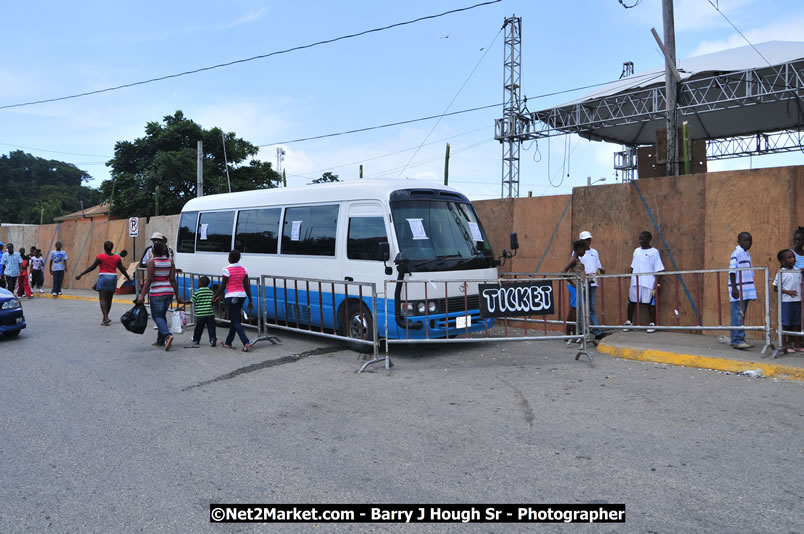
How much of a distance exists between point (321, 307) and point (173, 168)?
36420mm

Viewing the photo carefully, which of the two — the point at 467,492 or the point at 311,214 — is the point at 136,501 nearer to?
the point at 467,492

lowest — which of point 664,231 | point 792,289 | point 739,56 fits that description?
point 792,289

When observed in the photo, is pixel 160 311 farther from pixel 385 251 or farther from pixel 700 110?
pixel 700 110

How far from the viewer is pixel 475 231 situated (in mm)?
8781

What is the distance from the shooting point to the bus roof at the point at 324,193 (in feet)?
27.3

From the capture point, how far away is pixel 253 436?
4.80 meters

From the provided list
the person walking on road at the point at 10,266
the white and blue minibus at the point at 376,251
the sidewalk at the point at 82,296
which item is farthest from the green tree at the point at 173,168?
the white and blue minibus at the point at 376,251

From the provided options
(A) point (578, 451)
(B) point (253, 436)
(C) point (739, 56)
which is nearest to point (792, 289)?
(A) point (578, 451)

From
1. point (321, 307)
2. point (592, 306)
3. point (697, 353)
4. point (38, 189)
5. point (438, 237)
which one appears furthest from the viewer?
point (38, 189)

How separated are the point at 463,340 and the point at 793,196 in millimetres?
5342

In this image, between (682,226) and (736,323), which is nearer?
(736,323)

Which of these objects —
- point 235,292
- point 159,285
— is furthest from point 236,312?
point 159,285

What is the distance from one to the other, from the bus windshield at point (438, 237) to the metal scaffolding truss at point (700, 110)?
46.1 ft

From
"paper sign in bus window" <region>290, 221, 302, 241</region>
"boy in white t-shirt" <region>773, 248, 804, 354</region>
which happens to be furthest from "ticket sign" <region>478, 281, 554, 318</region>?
"paper sign in bus window" <region>290, 221, 302, 241</region>
